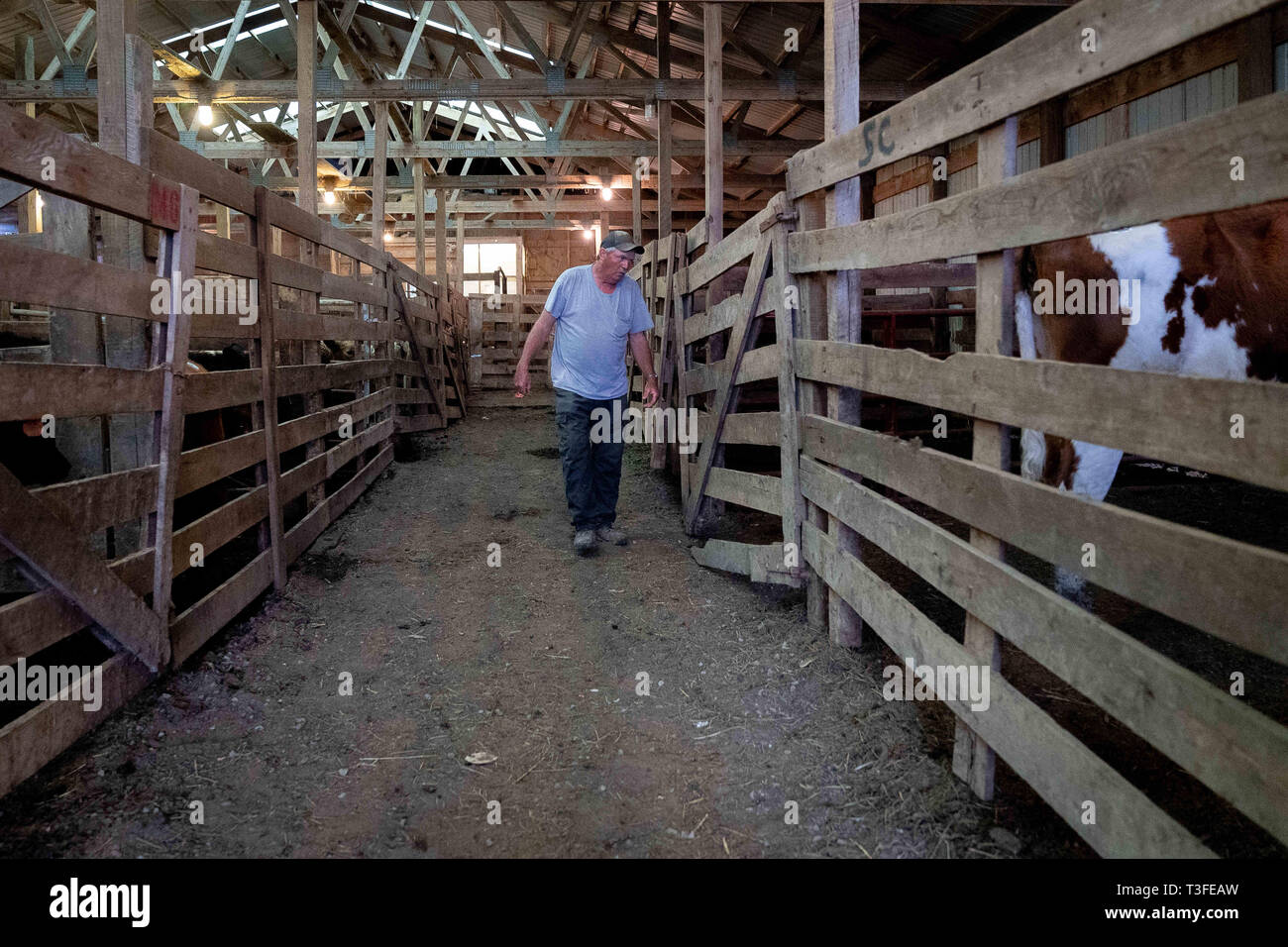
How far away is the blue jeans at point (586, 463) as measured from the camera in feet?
18.2

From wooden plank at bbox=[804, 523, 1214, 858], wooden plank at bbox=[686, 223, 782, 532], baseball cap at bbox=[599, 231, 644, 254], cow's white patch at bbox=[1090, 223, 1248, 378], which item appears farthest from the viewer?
baseball cap at bbox=[599, 231, 644, 254]

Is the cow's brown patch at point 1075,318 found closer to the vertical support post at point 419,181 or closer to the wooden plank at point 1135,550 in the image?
the wooden plank at point 1135,550

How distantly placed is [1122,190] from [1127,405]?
0.44 meters

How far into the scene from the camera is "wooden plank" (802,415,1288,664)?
4.66ft

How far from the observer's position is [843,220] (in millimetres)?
3504

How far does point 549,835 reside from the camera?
2.46m

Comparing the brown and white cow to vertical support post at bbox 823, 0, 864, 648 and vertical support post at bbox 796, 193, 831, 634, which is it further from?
vertical support post at bbox 796, 193, 831, 634

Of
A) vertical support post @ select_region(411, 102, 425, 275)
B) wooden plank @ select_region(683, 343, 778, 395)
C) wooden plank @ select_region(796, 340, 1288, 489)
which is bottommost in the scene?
wooden plank @ select_region(796, 340, 1288, 489)

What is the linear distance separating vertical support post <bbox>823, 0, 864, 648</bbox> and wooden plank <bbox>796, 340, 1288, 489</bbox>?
0.81 meters

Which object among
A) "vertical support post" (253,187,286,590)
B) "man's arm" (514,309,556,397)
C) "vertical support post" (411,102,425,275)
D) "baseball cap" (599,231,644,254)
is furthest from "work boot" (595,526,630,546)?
"vertical support post" (411,102,425,275)

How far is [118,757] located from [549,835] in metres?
1.47

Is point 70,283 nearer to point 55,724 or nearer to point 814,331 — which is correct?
point 55,724
